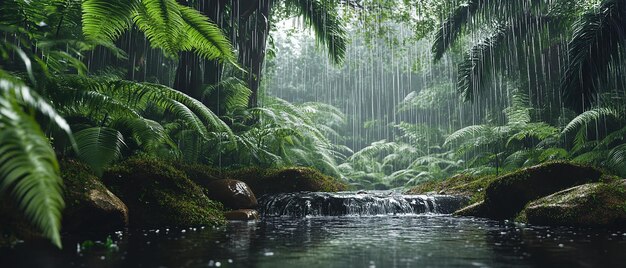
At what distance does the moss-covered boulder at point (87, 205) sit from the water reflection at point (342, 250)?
0.95ft

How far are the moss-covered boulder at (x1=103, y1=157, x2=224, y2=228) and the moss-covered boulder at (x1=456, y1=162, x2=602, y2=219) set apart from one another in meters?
3.85

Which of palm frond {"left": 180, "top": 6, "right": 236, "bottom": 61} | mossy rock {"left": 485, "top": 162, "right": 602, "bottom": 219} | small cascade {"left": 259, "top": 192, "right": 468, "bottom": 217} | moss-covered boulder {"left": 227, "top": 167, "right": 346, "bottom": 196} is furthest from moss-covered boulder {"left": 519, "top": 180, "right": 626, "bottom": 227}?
moss-covered boulder {"left": 227, "top": 167, "right": 346, "bottom": 196}

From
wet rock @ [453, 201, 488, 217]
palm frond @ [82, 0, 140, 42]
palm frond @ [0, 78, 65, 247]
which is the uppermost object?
palm frond @ [82, 0, 140, 42]

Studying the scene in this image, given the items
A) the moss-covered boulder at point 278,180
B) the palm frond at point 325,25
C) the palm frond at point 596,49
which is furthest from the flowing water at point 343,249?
the palm frond at point 325,25

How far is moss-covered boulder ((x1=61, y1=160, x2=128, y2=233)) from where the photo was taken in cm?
415

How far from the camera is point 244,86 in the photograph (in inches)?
390

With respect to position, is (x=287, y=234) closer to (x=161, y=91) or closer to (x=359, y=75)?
(x=161, y=91)

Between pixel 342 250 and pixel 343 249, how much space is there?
0.18ft

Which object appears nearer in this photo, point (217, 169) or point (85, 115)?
point (85, 115)

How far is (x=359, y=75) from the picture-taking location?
117 ft

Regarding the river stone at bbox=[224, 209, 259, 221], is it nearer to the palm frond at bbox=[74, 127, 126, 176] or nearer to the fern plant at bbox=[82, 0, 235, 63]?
the fern plant at bbox=[82, 0, 235, 63]

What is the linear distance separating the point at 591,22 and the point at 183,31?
5.77 metres

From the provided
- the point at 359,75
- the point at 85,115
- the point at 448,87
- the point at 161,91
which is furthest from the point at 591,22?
the point at 359,75

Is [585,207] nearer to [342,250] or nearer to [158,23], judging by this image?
[342,250]
